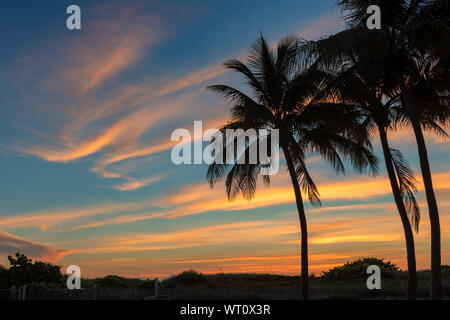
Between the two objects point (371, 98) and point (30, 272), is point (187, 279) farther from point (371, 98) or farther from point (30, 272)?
point (371, 98)

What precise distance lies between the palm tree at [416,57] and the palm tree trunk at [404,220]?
7.38 ft

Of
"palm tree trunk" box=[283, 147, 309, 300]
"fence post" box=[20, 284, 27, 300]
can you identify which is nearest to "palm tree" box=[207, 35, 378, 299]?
"palm tree trunk" box=[283, 147, 309, 300]

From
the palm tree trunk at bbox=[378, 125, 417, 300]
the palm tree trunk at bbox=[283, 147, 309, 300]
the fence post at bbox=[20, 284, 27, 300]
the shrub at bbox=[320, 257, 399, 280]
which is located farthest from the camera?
the shrub at bbox=[320, 257, 399, 280]

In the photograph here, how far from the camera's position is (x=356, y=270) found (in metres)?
39.3

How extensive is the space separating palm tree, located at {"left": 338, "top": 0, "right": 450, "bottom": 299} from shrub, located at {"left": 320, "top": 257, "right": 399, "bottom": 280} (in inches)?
843

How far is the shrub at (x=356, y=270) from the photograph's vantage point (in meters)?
39.2

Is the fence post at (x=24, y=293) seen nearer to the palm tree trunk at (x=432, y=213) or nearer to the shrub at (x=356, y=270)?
the palm tree trunk at (x=432, y=213)

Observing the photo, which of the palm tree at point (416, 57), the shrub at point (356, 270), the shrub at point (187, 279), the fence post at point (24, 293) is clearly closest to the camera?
the palm tree at point (416, 57)

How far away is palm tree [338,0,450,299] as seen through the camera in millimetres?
16797

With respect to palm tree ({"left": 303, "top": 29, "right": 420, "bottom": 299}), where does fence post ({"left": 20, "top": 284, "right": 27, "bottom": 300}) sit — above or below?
below

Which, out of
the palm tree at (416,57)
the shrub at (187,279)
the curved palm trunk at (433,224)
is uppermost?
the palm tree at (416,57)

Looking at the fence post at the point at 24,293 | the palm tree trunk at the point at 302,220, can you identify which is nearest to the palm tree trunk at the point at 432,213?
the palm tree trunk at the point at 302,220

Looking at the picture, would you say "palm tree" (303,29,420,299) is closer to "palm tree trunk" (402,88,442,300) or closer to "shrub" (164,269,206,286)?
"palm tree trunk" (402,88,442,300)
